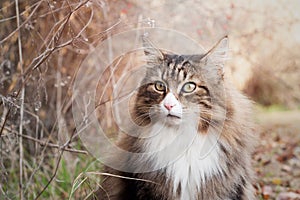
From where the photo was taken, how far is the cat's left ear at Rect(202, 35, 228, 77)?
2791 mm

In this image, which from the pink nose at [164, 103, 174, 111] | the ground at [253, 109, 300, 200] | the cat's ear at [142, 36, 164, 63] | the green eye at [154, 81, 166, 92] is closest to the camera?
the pink nose at [164, 103, 174, 111]

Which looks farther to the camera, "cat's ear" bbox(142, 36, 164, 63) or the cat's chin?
"cat's ear" bbox(142, 36, 164, 63)

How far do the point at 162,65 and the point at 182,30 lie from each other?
257 cm

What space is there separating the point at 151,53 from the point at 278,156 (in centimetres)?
332

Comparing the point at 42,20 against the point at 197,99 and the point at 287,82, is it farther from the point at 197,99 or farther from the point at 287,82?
the point at 287,82

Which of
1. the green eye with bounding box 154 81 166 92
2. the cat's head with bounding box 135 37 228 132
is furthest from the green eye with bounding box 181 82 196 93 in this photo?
the green eye with bounding box 154 81 166 92

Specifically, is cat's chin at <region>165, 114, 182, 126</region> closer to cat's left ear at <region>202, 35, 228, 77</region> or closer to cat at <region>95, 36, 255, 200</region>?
cat at <region>95, 36, 255, 200</region>

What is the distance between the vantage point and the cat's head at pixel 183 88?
2.71 meters

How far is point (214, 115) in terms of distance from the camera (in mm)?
2801

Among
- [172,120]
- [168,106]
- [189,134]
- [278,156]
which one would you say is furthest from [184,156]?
[278,156]

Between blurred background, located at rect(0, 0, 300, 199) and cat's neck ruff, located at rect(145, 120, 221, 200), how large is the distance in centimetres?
38

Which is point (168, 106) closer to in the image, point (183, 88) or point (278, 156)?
point (183, 88)

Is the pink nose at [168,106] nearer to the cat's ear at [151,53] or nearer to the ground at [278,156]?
the cat's ear at [151,53]

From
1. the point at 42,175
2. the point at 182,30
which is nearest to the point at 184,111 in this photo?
the point at 42,175
